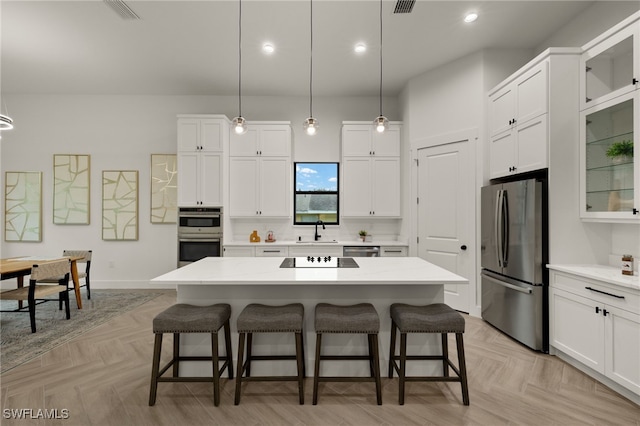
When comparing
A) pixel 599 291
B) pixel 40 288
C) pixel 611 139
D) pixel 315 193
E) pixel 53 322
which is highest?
pixel 611 139

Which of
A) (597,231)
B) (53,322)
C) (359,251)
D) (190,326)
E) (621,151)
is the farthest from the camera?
(359,251)

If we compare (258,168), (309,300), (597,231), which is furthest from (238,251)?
(597,231)

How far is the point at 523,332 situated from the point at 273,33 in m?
4.24

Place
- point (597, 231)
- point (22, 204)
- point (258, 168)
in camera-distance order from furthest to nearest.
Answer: point (22, 204), point (258, 168), point (597, 231)

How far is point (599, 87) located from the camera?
2615mm

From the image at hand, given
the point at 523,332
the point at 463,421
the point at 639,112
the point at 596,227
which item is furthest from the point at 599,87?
the point at 463,421

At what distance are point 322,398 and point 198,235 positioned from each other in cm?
325

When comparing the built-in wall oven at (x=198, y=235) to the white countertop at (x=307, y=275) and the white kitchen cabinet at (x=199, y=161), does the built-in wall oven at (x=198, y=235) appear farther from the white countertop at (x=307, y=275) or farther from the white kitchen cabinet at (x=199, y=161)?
the white countertop at (x=307, y=275)

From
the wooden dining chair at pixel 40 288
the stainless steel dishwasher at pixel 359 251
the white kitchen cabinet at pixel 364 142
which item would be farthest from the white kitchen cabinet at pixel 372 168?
the wooden dining chair at pixel 40 288

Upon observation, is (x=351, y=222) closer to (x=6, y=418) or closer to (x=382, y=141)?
(x=382, y=141)

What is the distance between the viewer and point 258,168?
485 centimetres

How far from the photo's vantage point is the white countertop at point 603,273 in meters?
2.11

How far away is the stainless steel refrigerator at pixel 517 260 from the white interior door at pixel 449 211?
32 cm

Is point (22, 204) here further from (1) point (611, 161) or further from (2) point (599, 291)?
(1) point (611, 161)
